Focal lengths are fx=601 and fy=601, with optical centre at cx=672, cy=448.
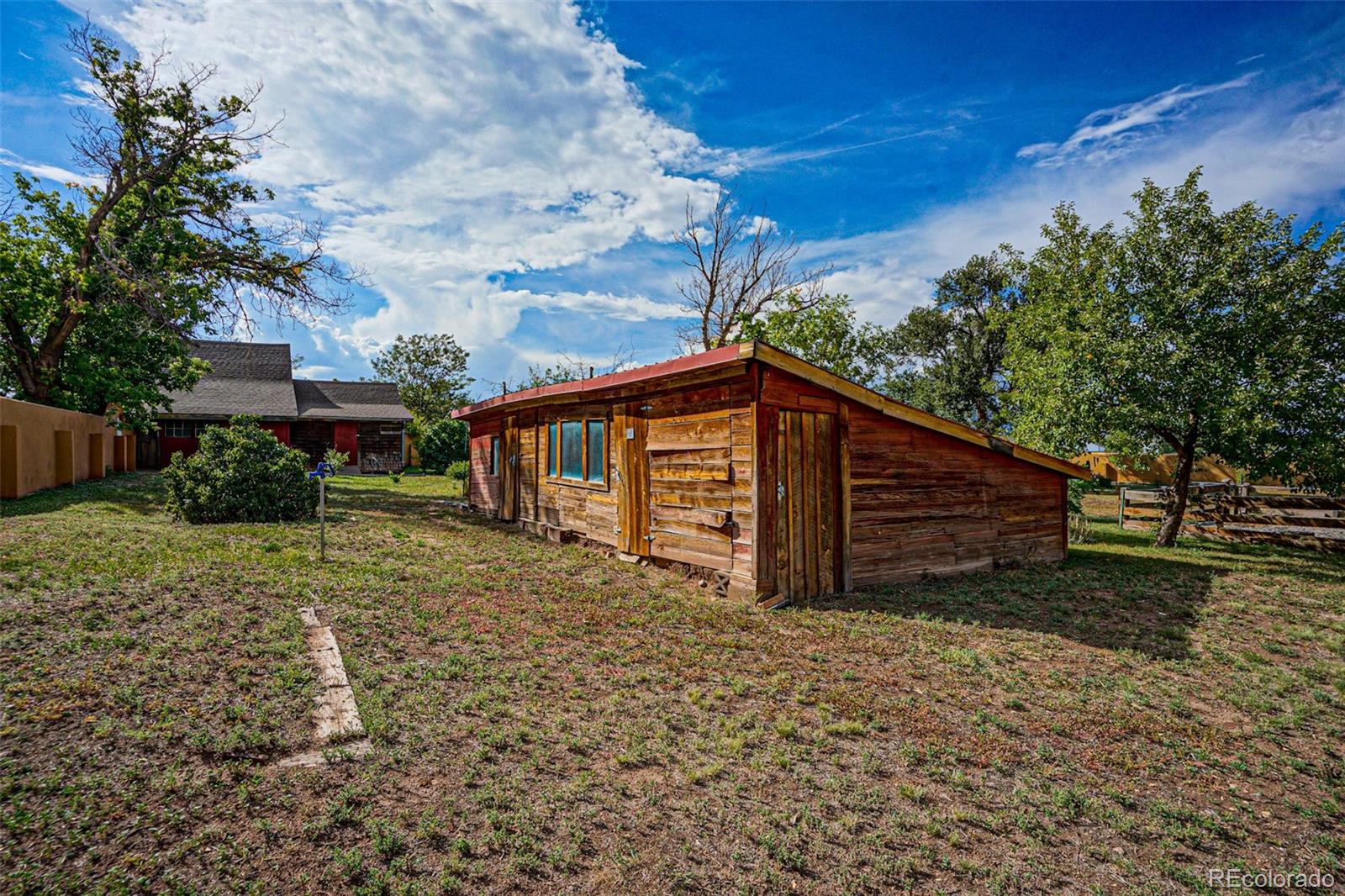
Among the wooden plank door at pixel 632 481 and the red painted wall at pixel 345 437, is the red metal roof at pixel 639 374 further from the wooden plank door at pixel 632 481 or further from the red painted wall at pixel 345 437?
the red painted wall at pixel 345 437

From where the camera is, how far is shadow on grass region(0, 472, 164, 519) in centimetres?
1126

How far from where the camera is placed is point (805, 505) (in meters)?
7.56

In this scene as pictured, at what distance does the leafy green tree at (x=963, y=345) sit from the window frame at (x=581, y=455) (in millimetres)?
24741

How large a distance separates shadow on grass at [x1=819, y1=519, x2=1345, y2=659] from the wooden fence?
5.79 ft

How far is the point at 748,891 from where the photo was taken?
262 cm

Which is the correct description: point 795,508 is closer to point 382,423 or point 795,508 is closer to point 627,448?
point 627,448

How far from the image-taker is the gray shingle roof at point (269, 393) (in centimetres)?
2628

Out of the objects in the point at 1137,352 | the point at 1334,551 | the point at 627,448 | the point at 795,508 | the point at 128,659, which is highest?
the point at 1137,352

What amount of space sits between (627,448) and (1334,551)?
15400mm

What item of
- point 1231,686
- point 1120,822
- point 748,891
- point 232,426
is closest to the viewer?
point 748,891

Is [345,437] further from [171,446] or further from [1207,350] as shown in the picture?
[1207,350]

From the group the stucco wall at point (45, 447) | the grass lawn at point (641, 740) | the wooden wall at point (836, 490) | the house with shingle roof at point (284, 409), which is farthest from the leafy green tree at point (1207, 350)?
the house with shingle roof at point (284, 409)

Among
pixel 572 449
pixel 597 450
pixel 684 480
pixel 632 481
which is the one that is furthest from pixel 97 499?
pixel 684 480

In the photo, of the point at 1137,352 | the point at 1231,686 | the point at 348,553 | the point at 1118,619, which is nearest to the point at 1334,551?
the point at 1137,352
